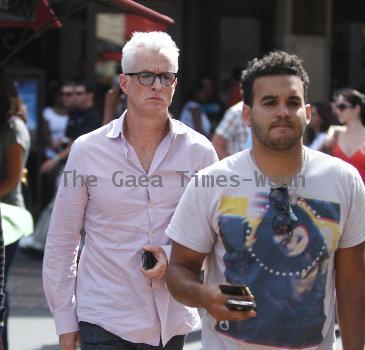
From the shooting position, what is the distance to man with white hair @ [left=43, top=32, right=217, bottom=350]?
4367mm

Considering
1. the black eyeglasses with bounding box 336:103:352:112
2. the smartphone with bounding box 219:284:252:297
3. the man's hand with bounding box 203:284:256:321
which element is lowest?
the man's hand with bounding box 203:284:256:321

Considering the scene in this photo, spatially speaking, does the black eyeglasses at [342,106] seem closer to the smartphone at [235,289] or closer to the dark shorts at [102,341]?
the dark shorts at [102,341]

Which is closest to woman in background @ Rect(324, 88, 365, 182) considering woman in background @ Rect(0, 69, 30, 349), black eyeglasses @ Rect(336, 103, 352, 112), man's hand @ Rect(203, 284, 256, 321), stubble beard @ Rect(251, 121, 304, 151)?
black eyeglasses @ Rect(336, 103, 352, 112)

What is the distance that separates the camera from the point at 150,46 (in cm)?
443

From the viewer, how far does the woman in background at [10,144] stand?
628 centimetres

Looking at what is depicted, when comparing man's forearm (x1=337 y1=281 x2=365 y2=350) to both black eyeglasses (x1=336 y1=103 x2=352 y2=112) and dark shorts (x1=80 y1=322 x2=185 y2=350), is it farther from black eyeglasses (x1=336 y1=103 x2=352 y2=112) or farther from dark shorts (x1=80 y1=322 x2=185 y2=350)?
black eyeglasses (x1=336 y1=103 x2=352 y2=112)

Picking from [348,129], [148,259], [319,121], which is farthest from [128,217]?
[319,121]

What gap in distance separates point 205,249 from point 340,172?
0.51 m

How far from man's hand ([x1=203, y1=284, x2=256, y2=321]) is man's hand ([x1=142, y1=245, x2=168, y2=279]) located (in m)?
0.94

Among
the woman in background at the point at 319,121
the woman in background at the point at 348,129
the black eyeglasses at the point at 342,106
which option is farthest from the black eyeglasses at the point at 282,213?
the woman in background at the point at 319,121

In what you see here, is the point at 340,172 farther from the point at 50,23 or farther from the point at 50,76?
the point at 50,76

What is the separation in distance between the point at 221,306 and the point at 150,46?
4.97 feet

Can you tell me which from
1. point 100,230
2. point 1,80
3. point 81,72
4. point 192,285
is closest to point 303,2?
point 81,72

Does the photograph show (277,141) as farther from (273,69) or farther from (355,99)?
(355,99)
